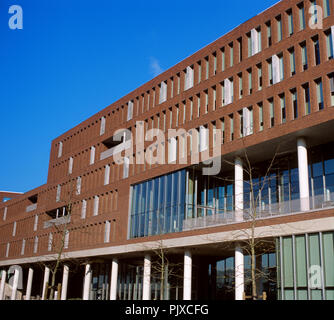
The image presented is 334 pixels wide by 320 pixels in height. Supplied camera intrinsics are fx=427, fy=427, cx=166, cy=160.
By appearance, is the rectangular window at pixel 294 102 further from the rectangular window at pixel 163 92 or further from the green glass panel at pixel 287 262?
the rectangular window at pixel 163 92

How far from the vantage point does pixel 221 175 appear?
1415 inches

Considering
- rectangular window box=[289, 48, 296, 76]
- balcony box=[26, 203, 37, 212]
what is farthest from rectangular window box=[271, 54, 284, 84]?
balcony box=[26, 203, 37, 212]

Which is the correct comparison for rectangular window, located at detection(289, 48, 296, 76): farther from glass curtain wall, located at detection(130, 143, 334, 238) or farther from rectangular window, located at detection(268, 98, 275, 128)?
glass curtain wall, located at detection(130, 143, 334, 238)

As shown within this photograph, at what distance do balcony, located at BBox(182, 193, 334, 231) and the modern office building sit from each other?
0.07m

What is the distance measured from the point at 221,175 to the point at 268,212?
9.80 m

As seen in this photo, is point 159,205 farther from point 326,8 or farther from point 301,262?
point 326,8

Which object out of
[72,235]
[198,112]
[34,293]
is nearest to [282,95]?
[198,112]

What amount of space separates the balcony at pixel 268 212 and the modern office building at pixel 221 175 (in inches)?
2.8

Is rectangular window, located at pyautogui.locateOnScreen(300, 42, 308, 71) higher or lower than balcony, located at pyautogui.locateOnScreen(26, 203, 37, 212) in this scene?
higher

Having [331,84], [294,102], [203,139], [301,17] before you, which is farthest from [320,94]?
[203,139]

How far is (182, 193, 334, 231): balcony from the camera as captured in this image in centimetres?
2370

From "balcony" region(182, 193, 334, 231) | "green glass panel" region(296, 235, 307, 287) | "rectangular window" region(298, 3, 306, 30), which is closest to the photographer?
"green glass panel" region(296, 235, 307, 287)

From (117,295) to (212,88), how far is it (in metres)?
23.1

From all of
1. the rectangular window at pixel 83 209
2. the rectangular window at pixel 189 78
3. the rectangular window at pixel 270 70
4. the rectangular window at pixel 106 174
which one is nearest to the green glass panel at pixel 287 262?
the rectangular window at pixel 270 70
